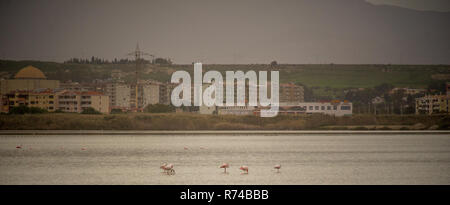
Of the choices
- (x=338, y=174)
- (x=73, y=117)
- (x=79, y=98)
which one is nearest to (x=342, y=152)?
(x=338, y=174)

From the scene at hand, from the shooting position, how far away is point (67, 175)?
32.5ft

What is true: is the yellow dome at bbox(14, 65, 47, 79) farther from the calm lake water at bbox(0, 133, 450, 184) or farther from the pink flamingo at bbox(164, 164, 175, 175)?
the pink flamingo at bbox(164, 164, 175, 175)

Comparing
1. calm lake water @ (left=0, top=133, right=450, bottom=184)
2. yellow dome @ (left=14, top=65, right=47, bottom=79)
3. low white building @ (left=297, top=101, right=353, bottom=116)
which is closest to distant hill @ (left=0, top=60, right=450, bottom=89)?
yellow dome @ (left=14, top=65, right=47, bottom=79)

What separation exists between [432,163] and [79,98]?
28376mm

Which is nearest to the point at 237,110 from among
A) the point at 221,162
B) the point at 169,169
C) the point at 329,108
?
the point at 329,108

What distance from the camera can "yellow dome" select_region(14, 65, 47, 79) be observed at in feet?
124

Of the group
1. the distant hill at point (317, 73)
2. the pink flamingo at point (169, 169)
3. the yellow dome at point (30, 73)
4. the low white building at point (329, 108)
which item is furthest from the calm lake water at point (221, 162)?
the distant hill at point (317, 73)

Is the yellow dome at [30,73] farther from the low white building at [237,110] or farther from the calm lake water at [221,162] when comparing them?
the calm lake water at [221,162]

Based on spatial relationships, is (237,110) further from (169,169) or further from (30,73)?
(169,169)

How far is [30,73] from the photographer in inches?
1528

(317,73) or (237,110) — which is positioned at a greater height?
(317,73)
